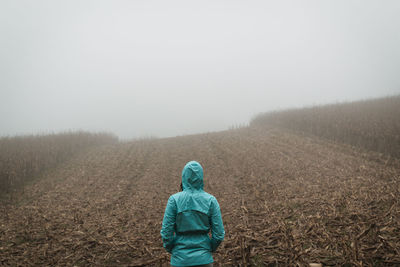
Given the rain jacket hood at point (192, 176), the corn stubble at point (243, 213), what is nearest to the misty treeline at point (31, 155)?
the corn stubble at point (243, 213)

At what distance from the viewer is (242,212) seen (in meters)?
6.78

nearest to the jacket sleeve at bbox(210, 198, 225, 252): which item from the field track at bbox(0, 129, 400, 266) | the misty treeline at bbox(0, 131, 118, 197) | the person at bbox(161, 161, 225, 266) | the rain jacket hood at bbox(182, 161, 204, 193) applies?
the person at bbox(161, 161, 225, 266)

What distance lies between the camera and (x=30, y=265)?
4863 mm

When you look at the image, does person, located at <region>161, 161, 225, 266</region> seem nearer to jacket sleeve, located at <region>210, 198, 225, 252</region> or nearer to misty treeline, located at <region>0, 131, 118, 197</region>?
jacket sleeve, located at <region>210, 198, 225, 252</region>

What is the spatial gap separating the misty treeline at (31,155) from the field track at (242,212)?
3.40ft

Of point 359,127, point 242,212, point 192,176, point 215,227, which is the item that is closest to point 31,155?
point 242,212

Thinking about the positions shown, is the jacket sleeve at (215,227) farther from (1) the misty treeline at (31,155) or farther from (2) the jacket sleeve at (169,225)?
(1) the misty treeline at (31,155)

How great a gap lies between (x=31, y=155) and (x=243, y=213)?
46.5 feet

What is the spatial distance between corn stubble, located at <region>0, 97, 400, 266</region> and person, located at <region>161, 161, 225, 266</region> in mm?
1982

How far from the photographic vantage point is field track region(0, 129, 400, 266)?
4.67 metres

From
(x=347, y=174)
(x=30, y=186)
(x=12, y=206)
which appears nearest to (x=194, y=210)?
(x=347, y=174)

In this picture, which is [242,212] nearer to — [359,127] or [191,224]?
[191,224]

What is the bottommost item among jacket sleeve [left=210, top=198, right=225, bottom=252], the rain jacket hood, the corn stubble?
the corn stubble

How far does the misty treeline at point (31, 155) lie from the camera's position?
425 inches
